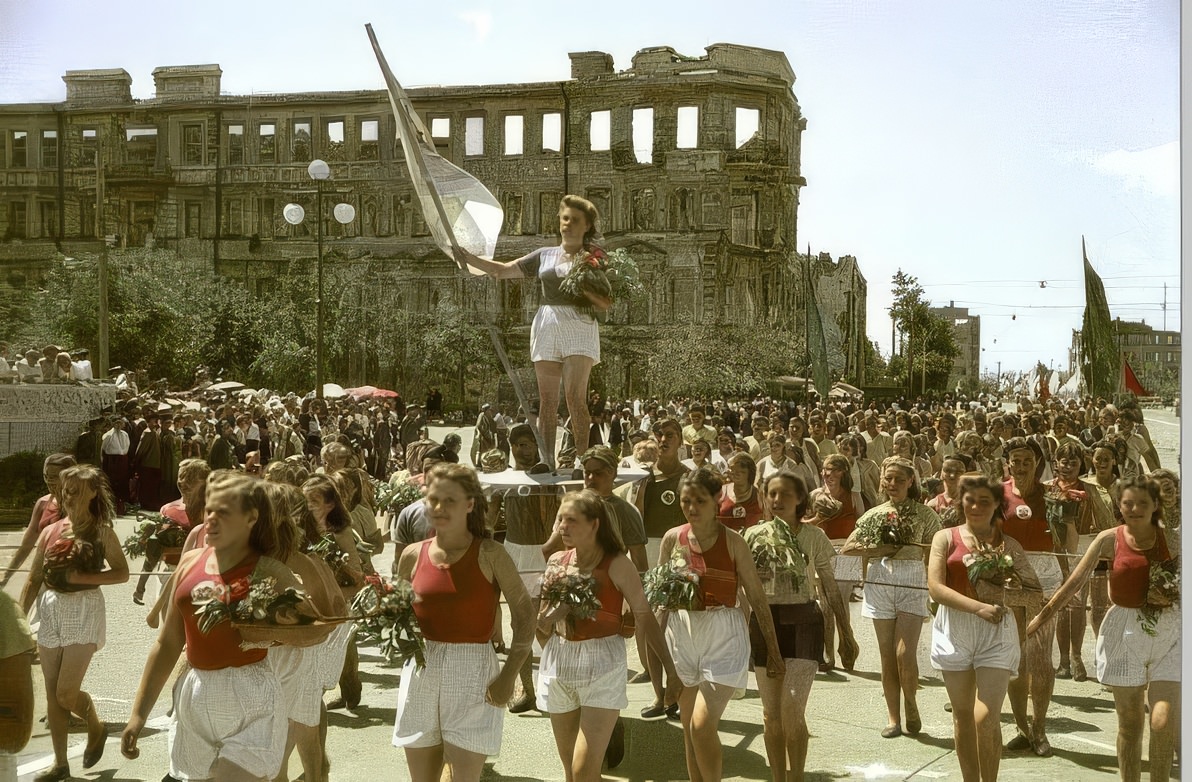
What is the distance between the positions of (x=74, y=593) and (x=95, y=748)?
0.76m

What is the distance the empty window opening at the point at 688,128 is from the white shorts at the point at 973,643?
9.35ft

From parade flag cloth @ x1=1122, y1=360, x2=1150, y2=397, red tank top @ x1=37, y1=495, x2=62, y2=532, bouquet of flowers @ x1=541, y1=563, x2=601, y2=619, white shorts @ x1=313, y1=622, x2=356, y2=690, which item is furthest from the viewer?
parade flag cloth @ x1=1122, y1=360, x2=1150, y2=397

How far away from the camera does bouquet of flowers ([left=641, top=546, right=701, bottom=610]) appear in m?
5.32

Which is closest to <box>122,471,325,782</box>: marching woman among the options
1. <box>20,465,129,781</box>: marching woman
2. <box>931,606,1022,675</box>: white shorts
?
<box>20,465,129,781</box>: marching woman

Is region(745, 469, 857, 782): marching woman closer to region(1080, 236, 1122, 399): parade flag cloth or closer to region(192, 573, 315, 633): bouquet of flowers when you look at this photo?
region(1080, 236, 1122, 399): parade flag cloth

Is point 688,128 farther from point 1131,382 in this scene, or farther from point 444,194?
point 1131,382

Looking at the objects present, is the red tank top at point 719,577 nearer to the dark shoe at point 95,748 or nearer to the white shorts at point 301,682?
the white shorts at point 301,682

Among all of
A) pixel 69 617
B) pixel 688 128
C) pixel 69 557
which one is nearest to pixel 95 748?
pixel 69 617

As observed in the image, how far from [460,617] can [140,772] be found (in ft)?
7.47

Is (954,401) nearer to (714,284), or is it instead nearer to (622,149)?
(714,284)

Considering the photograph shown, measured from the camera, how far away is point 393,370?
7.33 metres

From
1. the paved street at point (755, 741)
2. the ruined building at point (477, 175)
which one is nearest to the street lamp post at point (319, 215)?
the ruined building at point (477, 175)

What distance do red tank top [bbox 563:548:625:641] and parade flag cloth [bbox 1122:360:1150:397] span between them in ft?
9.50

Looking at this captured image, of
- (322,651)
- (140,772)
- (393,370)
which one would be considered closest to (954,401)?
(393,370)
